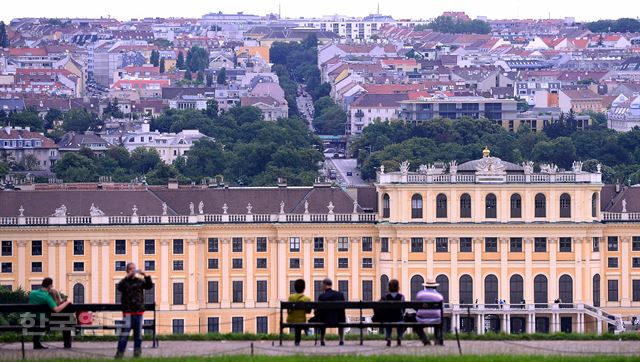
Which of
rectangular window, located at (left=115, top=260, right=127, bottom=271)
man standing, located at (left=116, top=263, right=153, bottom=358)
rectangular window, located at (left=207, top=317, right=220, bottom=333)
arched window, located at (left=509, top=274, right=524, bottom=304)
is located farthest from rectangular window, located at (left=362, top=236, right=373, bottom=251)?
man standing, located at (left=116, top=263, right=153, bottom=358)

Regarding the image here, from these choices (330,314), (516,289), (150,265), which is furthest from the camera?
(516,289)

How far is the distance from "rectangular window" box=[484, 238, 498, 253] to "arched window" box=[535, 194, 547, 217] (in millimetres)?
1249

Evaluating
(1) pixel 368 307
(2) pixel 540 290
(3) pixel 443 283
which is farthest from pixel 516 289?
(1) pixel 368 307

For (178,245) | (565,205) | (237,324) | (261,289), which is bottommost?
(237,324)

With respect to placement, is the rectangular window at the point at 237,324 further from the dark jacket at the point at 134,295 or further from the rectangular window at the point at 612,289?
the dark jacket at the point at 134,295

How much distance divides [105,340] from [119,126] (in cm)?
12291

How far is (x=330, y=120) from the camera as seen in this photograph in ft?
584

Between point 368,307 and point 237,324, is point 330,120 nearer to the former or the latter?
point 237,324

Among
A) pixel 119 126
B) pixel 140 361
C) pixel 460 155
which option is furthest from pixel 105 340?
pixel 119 126

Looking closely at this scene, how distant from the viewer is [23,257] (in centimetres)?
6806

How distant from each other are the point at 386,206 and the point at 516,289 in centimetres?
383

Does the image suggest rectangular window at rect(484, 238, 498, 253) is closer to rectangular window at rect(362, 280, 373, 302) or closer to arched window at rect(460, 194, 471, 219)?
arched window at rect(460, 194, 471, 219)

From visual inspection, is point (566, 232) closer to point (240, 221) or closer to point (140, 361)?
point (240, 221)

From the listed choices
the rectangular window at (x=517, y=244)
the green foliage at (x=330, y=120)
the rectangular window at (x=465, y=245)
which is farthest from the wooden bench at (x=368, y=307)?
the green foliage at (x=330, y=120)
